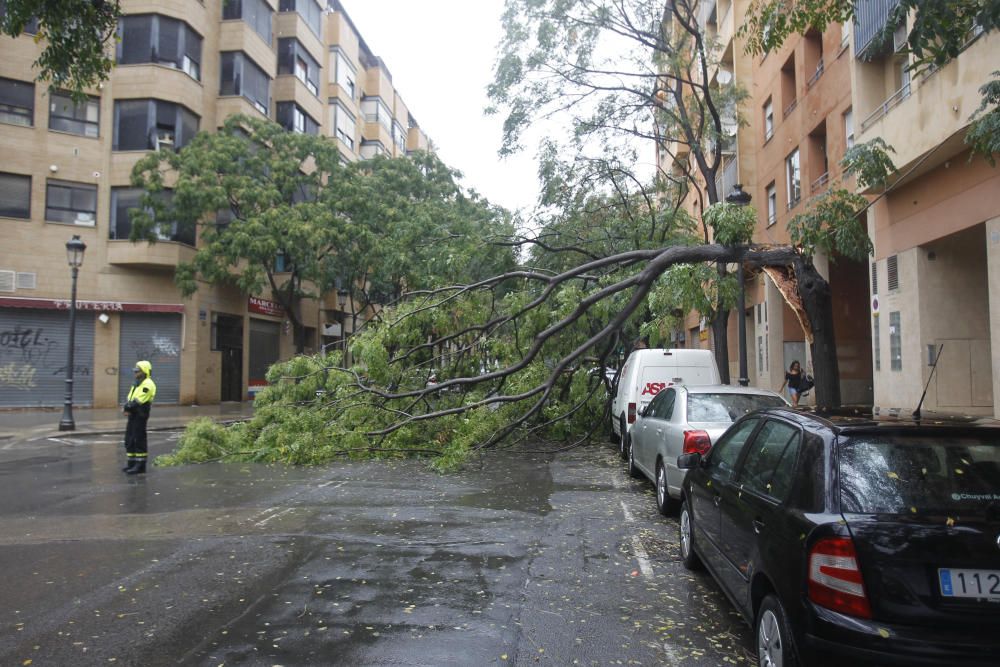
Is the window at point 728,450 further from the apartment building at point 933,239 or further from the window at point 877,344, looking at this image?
the window at point 877,344

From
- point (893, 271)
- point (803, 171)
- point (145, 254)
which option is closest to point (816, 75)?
point (803, 171)

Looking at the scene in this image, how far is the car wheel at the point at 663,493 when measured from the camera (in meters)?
8.02

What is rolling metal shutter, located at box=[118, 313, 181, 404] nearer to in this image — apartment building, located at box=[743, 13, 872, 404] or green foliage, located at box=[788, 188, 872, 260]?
apartment building, located at box=[743, 13, 872, 404]

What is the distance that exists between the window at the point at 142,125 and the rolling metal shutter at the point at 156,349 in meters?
6.17

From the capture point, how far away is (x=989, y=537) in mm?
3143

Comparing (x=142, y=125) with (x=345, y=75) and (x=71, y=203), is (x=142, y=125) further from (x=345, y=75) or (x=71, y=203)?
(x=345, y=75)

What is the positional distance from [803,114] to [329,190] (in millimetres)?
17251

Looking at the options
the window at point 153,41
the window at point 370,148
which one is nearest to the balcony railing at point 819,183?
the window at point 153,41

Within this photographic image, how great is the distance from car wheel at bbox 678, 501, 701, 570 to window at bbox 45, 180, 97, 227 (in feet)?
86.3

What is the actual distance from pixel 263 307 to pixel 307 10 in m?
14.8

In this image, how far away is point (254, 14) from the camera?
31.0m

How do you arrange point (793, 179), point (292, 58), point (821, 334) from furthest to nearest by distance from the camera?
point (292, 58) → point (793, 179) → point (821, 334)

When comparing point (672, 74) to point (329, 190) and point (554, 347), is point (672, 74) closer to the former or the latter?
point (554, 347)

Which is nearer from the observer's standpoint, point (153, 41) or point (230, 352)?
point (153, 41)
